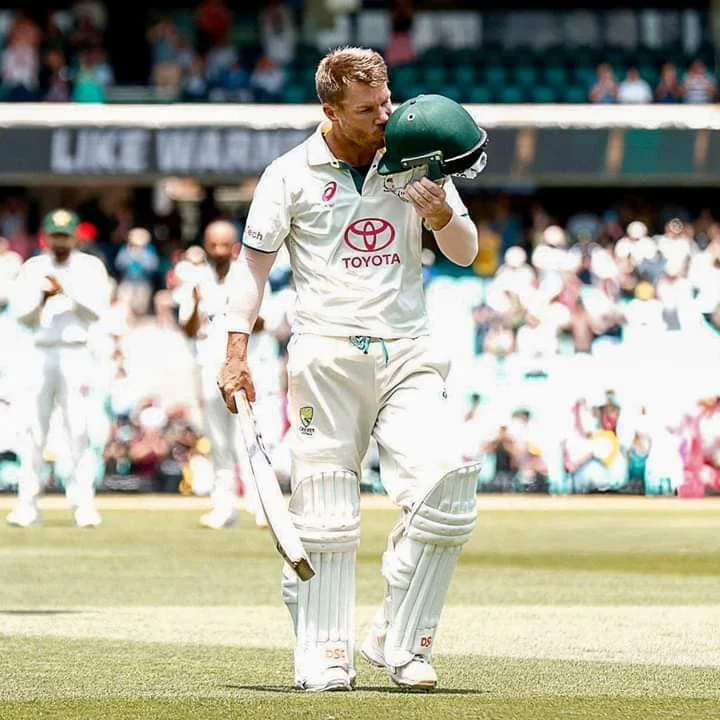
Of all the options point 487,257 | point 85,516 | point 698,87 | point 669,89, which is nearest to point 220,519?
point 85,516

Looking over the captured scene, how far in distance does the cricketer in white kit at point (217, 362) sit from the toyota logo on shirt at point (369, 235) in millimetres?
8496

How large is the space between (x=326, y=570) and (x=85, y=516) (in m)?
9.34

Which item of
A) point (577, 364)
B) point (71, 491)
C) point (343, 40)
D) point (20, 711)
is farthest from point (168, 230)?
point (20, 711)

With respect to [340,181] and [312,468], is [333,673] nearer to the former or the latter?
[312,468]

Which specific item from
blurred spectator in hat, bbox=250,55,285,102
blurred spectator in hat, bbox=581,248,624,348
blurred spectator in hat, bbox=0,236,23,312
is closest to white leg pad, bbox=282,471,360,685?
blurred spectator in hat, bbox=581,248,624,348

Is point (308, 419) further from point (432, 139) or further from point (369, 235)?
point (432, 139)

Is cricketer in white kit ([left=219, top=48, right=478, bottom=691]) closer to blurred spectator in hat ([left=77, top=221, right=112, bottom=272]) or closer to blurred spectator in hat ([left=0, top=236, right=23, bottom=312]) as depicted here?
blurred spectator in hat ([left=0, top=236, right=23, bottom=312])

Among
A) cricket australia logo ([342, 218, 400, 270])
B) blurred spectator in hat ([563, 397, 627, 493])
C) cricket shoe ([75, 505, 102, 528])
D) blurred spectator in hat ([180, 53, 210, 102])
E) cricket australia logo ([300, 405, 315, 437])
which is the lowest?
blurred spectator in hat ([563, 397, 627, 493])

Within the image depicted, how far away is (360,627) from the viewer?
9.55 meters

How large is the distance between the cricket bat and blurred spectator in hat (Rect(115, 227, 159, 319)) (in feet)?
65.3

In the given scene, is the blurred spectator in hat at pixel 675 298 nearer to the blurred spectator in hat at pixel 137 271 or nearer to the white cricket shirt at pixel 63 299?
the blurred spectator in hat at pixel 137 271

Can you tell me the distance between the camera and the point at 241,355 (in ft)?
23.1

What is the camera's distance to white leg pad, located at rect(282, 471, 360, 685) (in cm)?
703

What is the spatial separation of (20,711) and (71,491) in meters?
10.2
